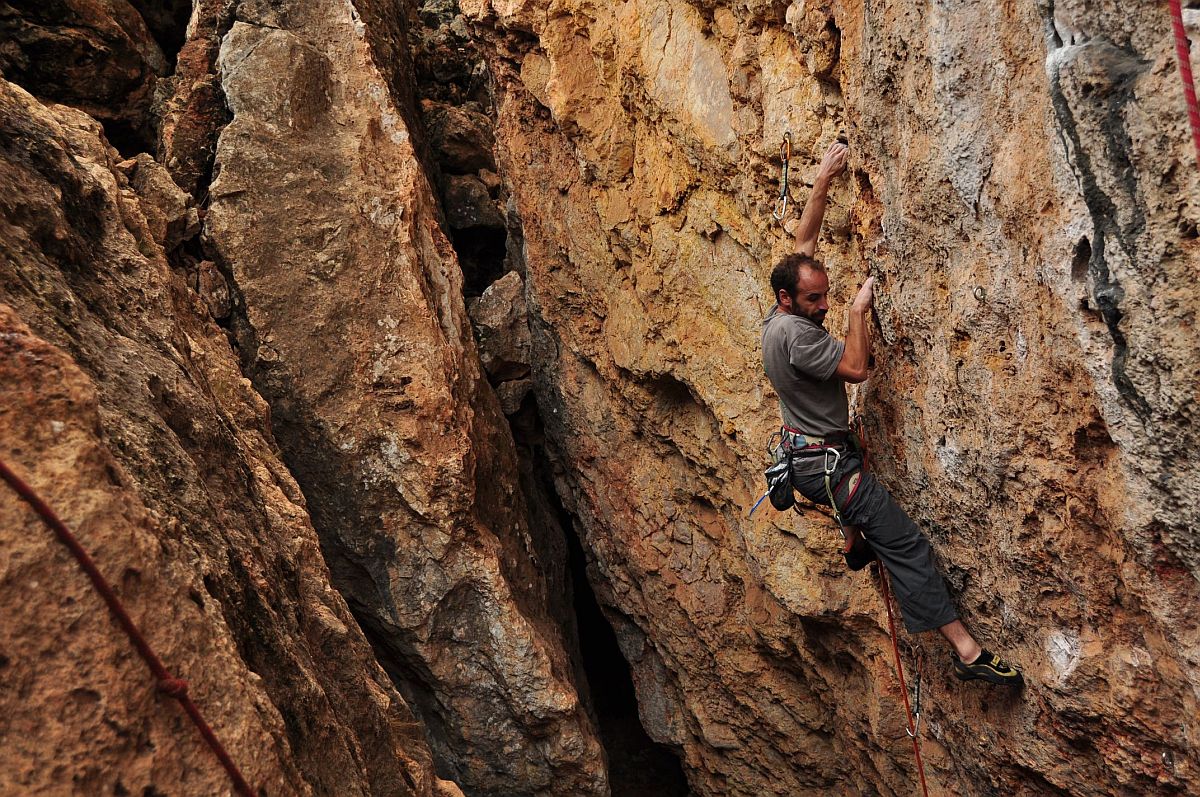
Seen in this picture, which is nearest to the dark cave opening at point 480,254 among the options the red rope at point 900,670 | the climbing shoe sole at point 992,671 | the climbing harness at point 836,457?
the climbing harness at point 836,457

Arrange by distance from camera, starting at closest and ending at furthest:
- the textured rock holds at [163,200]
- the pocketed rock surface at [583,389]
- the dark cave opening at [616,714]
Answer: the pocketed rock surface at [583,389] < the textured rock holds at [163,200] < the dark cave opening at [616,714]

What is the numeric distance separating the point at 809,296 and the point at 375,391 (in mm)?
3695

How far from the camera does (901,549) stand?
4.48m

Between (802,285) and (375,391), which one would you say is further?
(375,391)

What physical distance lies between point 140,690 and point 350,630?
7.54 ft

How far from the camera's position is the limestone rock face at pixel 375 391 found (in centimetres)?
687

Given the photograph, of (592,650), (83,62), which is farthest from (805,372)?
(592,650)

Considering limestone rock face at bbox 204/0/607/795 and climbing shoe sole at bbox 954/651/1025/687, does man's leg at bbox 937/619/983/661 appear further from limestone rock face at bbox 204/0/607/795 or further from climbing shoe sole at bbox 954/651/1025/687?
limestone rock face at bbox 204/0/607/795

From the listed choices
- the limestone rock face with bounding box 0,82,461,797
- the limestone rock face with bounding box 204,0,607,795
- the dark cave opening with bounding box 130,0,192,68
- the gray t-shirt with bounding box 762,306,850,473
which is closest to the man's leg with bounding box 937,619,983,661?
the gray t-shirt with bounding box 762,306,850,473

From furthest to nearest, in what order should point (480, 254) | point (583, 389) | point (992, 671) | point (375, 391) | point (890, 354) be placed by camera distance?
point (480, 254), point (583, 389), point (375, 391), point (890, 354), point (992, 671)

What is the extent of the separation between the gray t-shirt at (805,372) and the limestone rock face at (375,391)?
3.06 metres

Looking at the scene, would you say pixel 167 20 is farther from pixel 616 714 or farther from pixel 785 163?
pixel 616 714

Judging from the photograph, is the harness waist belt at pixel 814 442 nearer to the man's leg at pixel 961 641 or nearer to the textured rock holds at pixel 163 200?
the man's leg at pixel 961 641

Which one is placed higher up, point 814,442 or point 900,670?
point 814,442
